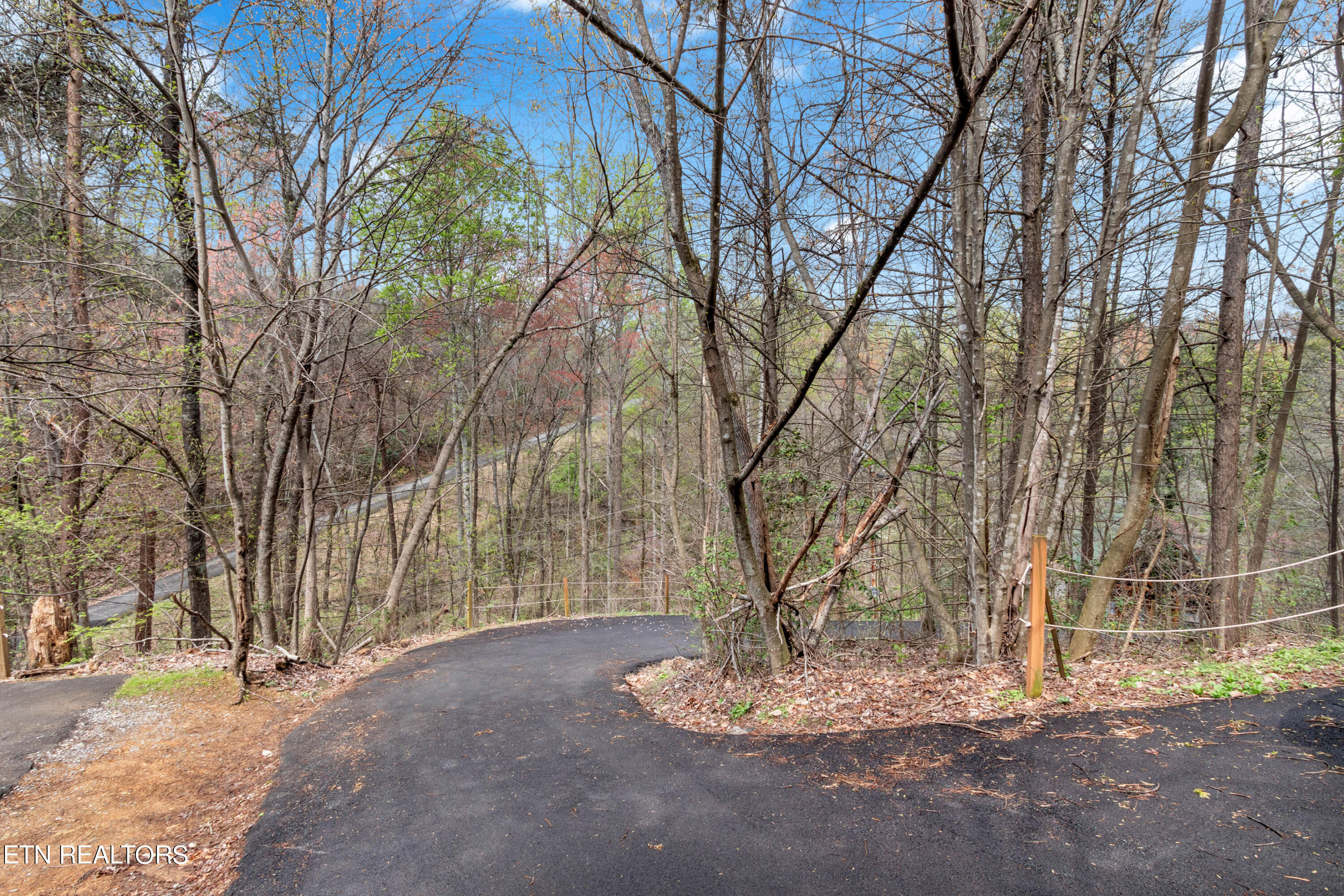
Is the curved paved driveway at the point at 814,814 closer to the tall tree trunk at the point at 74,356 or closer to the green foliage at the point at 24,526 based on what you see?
the tall tree trunk at the point at 74,356

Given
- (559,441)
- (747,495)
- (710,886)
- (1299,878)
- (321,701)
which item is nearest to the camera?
(1299,878)

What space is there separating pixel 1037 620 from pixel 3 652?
12108mm

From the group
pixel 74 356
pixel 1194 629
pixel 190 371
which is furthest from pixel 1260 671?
pixel 74 356

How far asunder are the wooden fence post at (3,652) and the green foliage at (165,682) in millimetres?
2113

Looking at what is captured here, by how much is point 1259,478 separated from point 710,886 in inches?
574

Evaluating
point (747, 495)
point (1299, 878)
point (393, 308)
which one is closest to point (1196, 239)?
point (747, 495)

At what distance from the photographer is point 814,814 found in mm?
3713

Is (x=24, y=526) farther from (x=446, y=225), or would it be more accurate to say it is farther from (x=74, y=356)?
(x=446, y=225)

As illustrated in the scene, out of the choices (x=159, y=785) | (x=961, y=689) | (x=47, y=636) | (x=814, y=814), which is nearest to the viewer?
(x=814, y=814)

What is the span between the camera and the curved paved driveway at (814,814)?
2990 millimetres

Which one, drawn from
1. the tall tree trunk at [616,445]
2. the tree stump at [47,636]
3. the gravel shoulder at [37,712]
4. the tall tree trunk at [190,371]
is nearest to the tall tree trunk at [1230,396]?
the tall tree trunk at [190,371]

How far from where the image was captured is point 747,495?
670 centimetres

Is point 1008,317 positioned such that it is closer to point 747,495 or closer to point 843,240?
point 843,240

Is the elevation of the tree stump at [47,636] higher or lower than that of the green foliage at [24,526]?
lower
